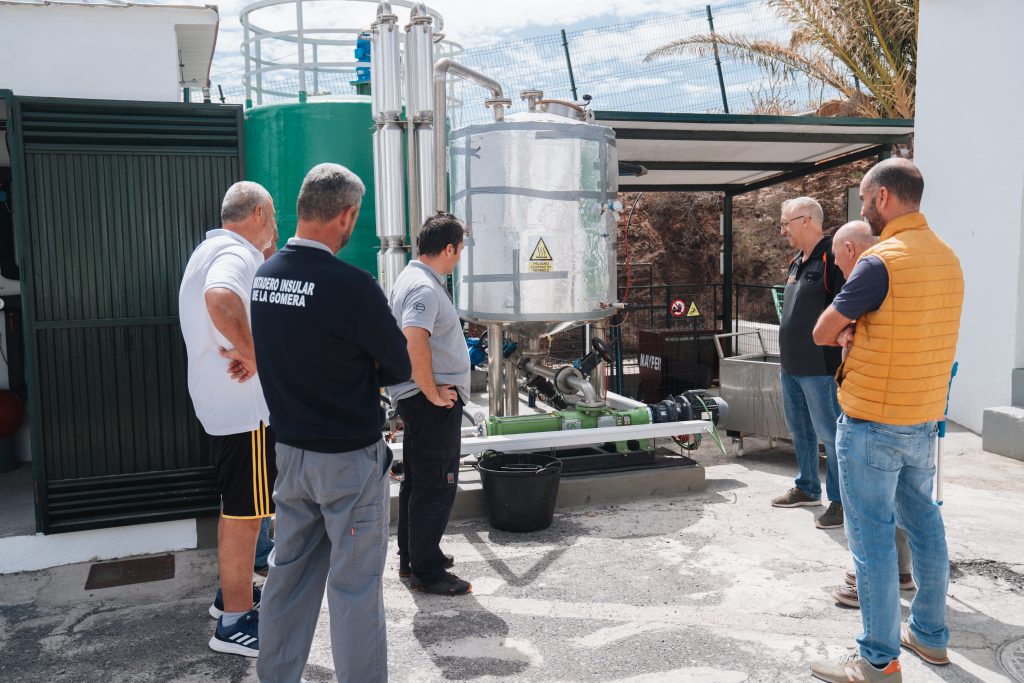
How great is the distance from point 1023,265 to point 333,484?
280 inches

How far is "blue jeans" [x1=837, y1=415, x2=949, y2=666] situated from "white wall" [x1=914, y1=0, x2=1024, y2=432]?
5.07 m

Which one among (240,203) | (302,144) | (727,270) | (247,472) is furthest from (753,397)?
(240,203)

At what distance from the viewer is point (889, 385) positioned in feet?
10.7

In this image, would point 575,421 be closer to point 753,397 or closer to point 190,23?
point 753,397

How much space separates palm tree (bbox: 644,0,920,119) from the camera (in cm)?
1477

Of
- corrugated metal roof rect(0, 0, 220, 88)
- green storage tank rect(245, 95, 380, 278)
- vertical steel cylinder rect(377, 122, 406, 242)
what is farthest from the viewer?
green storage tank rect(245, 95, 380, 278)

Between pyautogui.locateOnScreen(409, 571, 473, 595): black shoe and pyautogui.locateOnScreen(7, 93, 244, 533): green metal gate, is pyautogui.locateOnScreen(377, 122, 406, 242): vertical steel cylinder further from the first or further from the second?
pyautogui.locateOnScreen(409, 571, 473, 595): black shoe

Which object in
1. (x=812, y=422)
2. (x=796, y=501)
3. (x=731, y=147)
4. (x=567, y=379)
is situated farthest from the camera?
(x=731, y=147)

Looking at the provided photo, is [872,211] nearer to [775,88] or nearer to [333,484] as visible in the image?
[333,484]

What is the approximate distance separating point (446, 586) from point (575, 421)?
6.85 feet

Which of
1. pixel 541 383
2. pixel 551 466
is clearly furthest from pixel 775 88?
pixel 551 466

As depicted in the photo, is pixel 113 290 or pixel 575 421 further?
pixel 575 421

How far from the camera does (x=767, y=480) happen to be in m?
6.46

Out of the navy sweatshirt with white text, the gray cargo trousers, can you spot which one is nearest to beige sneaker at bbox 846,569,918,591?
the gray cargo trousers
